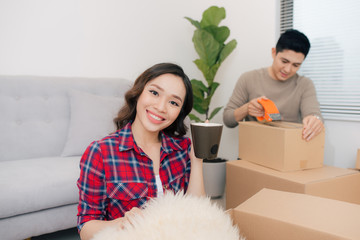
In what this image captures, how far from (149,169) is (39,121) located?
1298mm

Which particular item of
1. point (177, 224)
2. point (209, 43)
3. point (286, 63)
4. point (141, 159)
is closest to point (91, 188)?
point (141, 159)

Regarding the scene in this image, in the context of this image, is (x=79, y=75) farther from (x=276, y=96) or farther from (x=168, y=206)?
(x=168, y=206)

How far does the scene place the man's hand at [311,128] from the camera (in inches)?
61.7

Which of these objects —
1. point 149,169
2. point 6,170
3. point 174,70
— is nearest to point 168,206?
point 149,169

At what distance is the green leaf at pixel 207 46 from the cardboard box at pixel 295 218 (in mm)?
2059

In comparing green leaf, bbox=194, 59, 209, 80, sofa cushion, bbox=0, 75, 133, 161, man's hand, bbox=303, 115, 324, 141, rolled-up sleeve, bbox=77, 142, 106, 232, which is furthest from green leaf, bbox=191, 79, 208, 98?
rolled-up sleeve, bbox=77, 142, 106, 232

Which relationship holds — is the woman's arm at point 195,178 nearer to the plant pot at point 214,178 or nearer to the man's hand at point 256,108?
the man's hand at point 256,108

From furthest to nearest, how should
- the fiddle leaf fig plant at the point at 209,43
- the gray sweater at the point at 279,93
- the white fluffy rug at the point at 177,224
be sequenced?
the fiddle leaf fig plant at the point at 209,43
the gray sweater at the point at 279,93
the white fluffy rug at the point at 177,224

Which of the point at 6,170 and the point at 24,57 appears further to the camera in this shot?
the point at 24,57

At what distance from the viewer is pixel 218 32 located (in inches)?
107

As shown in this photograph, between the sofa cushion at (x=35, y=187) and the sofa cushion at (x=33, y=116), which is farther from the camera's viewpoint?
the sofa cushion at (x=33, y=116)

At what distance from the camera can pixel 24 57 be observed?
7.61 feet

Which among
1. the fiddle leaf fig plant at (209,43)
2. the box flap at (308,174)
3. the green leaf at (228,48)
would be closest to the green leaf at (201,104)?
the fiddle leaf fig plant at (209,43)

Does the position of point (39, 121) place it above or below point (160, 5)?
below
